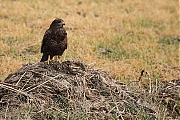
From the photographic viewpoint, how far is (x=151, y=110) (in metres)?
5.05

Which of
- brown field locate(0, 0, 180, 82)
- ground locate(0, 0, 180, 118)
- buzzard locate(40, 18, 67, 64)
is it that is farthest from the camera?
brown field locate(0, 0, 180, 82)

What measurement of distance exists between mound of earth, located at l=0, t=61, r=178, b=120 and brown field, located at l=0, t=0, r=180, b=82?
1.05 metres

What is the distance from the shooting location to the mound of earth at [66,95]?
176 inches

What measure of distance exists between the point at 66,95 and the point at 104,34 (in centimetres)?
586

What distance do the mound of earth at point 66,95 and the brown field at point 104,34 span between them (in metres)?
1.05

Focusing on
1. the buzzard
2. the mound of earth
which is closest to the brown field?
the buzzard

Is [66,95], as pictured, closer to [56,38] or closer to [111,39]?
[56,38]

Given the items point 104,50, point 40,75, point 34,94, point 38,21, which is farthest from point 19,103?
point 38,21

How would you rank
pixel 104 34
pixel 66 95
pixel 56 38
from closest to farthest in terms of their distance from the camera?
pixel 66 95
pixel 56 38
pixel 104 34

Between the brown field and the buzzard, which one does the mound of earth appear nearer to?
the buzzard

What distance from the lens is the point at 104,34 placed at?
10539 mm

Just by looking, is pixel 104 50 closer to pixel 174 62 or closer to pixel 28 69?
pixel 174 62

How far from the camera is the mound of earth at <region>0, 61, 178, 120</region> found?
Result: 447 centimetres

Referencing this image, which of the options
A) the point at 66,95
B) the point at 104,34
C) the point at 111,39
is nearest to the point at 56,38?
the point at 66,95
